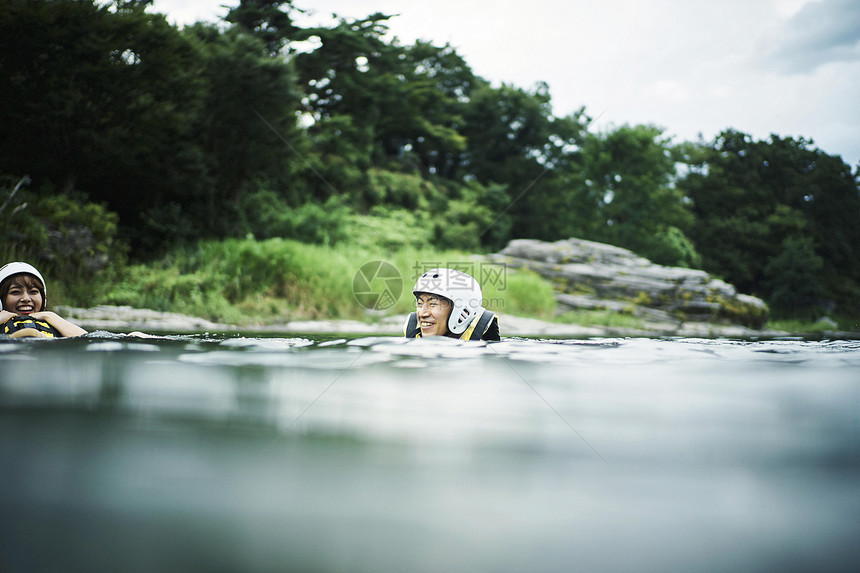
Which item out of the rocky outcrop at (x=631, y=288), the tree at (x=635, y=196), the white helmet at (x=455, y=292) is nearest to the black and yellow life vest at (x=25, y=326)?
the white helmet at (x=455, y=292)

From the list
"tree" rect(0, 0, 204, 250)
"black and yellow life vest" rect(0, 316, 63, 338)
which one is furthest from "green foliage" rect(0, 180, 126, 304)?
"black and yellow life vest" rect(0, 316, 63, 338)

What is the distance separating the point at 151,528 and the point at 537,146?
35109mm

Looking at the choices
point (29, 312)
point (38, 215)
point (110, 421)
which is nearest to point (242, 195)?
point (38, 215)

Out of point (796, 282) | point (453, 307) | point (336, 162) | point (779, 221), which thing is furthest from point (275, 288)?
point (779, 221)

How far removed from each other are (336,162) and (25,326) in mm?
21272

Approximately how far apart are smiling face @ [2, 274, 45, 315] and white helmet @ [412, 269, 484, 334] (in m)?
3.53

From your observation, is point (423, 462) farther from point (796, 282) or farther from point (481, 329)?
point (796, 282)

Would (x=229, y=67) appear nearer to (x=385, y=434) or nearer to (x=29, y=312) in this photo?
(x=29, y=312)

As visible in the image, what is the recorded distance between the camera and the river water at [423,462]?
337 cm

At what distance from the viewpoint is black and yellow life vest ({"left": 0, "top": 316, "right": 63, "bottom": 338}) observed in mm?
5528

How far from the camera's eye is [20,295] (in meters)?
5.72

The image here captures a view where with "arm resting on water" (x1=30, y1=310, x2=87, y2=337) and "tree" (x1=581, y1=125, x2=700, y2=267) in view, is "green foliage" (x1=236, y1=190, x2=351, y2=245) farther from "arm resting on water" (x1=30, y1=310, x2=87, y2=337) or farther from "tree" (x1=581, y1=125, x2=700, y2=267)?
"tree" (x1=581, y1=125, x2=700, y2=267)

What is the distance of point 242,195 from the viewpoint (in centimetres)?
2172

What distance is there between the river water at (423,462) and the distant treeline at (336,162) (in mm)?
10960
